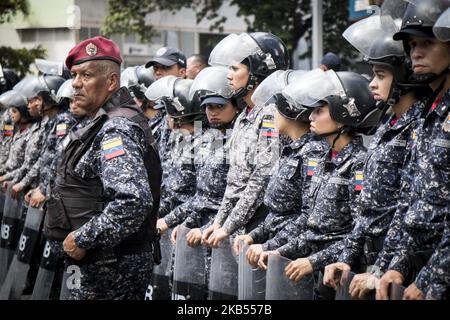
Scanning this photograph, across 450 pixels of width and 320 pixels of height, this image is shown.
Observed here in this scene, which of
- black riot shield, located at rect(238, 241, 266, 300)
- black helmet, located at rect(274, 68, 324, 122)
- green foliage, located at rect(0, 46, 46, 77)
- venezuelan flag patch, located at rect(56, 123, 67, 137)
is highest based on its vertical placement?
black helmet, located at rect(274, 68, 324, 122)

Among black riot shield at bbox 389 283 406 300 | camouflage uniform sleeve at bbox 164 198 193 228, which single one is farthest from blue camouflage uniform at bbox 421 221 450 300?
camouflage uniform sleeve at bbox 164 198 193 228

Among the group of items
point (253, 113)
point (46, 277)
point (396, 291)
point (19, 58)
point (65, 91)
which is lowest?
point (19, 58)

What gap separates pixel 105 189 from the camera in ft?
18.2

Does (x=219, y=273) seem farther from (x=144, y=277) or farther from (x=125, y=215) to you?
(x=125, y=215)

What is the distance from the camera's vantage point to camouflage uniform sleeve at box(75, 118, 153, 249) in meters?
5.49

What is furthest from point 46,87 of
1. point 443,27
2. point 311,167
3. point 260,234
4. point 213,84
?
point 443,27

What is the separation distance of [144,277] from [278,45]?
261 cm

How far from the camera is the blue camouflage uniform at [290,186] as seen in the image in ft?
21.3

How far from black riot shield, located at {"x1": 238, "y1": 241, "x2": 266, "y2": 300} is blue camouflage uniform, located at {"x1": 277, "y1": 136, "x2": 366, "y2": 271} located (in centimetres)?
21

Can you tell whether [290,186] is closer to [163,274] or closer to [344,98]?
[344,98]

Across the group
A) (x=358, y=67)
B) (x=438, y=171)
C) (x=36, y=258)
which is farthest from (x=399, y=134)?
(x=358, y=67)

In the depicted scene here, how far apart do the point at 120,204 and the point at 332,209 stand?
53.7 inches

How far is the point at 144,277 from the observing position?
5945 millimetres

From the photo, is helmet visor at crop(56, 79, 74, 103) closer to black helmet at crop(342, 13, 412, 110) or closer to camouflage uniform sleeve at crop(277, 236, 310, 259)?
camouflage uniform sleeve at crop(277, 236, 310, 259)
